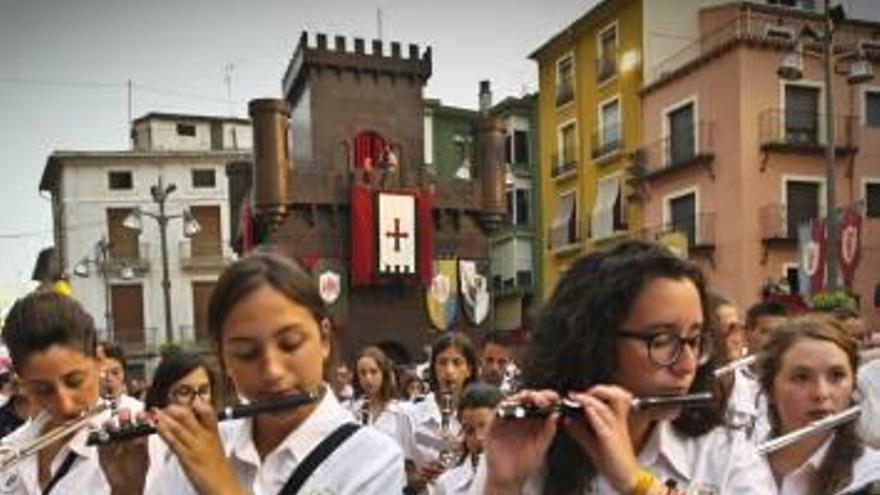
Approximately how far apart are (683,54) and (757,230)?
644cm

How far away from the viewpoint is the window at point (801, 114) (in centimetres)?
2561

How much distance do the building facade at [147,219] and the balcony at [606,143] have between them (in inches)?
805

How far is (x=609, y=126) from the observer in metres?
30.5

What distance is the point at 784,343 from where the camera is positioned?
344 cm

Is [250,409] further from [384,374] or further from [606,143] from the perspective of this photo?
[606,143]

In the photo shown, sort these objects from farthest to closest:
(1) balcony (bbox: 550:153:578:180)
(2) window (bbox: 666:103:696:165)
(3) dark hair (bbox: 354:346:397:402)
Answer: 1. (1) balcony (bbox: 550:153:578:180)
2. (2) window (bbox: 666:103:696:165)
3. (3) dark hair (bbox: 354:346:397:402)

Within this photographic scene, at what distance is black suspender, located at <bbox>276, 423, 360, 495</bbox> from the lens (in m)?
2.03

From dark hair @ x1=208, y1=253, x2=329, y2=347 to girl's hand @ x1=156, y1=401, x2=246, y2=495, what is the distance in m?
0.24

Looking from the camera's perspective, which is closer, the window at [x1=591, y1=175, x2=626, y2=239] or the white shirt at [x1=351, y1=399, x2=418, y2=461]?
the white shirt at [x1=351, y1=399, x2=418, y2=461]

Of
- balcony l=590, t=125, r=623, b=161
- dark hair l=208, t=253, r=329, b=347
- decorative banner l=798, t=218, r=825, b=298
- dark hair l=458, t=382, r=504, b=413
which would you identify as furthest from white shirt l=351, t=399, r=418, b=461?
balcony l=590, t=125, r=623, b=161

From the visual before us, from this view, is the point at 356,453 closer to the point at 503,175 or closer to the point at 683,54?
the point at 683,54

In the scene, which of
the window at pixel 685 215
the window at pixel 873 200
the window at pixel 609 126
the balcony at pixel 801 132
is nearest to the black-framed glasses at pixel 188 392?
the balcony at pixel 801 132

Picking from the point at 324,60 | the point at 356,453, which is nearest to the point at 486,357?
the point at 356,453

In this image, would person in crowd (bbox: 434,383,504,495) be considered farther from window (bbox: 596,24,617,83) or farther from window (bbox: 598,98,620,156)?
window (bbox: 596,24,617,83)
